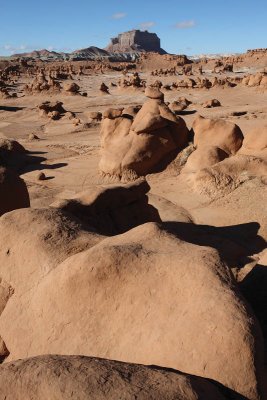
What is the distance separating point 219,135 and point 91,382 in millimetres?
11827

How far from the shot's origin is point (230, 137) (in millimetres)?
13445

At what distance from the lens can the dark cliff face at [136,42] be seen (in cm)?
11200

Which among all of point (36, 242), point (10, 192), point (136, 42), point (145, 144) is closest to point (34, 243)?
point (36, 242)

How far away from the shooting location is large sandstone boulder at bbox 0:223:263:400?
3.41m

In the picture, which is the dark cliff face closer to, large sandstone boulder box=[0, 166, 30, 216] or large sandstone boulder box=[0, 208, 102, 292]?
large sandstone boulder box=[0, 166, 30, 216]

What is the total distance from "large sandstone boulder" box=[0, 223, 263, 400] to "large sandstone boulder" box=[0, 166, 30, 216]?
3433mm

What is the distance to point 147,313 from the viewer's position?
4.00 metres

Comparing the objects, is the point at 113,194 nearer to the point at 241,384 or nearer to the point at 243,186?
the point at 243,186

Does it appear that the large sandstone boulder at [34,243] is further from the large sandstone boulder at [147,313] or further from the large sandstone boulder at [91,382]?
the large sandstone boulder at [91,382]

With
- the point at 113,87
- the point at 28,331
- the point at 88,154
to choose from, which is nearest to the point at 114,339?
the point at 28,331

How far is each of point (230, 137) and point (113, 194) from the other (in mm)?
6397

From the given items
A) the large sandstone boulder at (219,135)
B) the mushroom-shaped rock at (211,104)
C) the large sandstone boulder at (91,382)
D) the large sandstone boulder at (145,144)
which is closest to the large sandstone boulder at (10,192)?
the large sandstone boulder at (91,382)

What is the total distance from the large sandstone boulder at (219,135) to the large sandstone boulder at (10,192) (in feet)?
23.9

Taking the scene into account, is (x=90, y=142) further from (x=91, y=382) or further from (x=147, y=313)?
(x=91, y=382)
